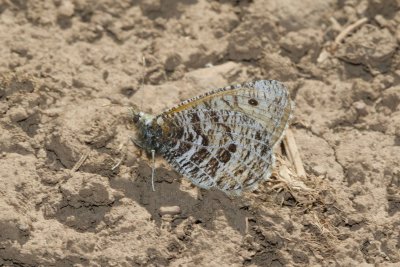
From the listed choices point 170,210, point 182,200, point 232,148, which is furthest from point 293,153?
point 170,210

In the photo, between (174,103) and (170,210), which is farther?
(174,103)

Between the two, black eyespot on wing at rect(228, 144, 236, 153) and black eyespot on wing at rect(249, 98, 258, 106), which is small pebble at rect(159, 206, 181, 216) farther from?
black eyespot on wing at rect(249, 98, 258, 106)

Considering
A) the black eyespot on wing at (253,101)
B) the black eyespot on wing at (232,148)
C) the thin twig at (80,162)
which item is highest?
the black eyespot on wing at (253,101)

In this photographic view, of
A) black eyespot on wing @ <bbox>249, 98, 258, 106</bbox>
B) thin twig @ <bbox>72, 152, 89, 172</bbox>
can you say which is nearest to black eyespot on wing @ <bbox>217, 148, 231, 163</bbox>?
black eyespot on wing @ <bbox>249, 98, 258, 106</bbox>

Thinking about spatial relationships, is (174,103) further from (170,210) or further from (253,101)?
(170,210)

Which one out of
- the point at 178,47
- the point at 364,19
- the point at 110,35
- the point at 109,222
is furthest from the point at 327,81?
the point at 109,222

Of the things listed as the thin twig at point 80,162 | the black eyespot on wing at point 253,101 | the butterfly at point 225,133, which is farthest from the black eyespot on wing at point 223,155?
the thin twig at point 80,162

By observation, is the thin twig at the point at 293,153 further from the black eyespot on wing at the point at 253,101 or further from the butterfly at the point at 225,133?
the black eyespot on wing at the point at 253,101

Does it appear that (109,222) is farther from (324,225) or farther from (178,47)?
(178,47)
